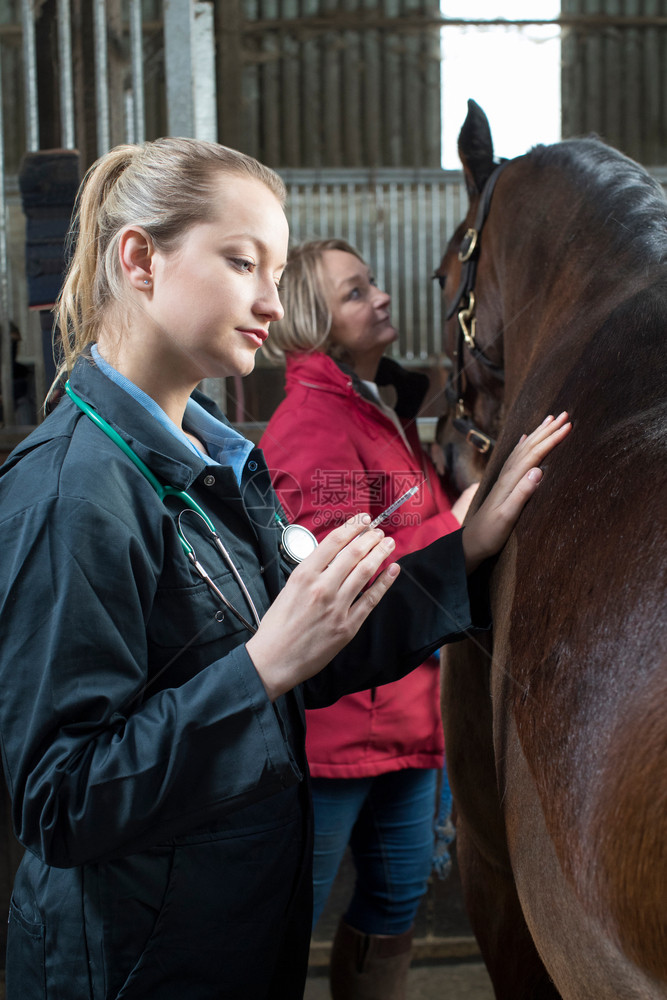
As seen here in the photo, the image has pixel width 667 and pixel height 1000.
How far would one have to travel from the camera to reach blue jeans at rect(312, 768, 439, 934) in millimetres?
1356

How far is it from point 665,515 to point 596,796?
0.59 ft

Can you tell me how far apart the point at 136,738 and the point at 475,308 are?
3.11ft

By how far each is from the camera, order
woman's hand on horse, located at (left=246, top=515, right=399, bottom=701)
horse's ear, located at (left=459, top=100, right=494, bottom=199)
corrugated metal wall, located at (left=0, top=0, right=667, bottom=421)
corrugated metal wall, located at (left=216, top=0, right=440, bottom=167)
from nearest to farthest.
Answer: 1. woman's hand on horse, located at (left=246, top=515, right=399, bottom=701)
2. horse's ear, located at (left=459, top=100, right=494, bottom=199)
3. corrugated metal wall, located at (left=0, top=0, right=667, bottom=421)
4. corrugated metal wall, located at (left=216, top=0, right=440, bottom=167)

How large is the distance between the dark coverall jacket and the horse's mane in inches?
19.0

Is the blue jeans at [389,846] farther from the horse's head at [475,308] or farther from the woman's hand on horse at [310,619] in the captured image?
the woman's hand on horse at [310,619]

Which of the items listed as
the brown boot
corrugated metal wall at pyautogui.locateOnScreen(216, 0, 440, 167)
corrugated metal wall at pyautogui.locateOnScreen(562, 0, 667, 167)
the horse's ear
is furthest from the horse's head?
corrugated metal wall at pyautogui.locateOnScreen(562, 0, 667, 167)

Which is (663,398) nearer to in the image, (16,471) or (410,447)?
(16,471)

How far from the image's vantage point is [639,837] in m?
0.49

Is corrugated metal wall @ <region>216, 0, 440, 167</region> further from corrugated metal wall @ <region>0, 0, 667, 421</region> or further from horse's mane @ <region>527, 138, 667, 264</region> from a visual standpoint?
horse's mane @ <region>527, 138, 667, 264</region>

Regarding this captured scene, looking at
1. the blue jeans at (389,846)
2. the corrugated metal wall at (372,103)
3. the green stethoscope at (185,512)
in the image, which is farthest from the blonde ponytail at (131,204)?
the corrugated metal wall at (372,103)

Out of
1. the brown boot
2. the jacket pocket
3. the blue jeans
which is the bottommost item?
the brown boot

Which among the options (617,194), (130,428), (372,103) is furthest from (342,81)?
(130,428)

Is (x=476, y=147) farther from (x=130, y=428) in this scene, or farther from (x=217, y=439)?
(x=130, y=428)

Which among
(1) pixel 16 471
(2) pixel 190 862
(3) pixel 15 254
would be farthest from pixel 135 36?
(3) pixel 15 254
